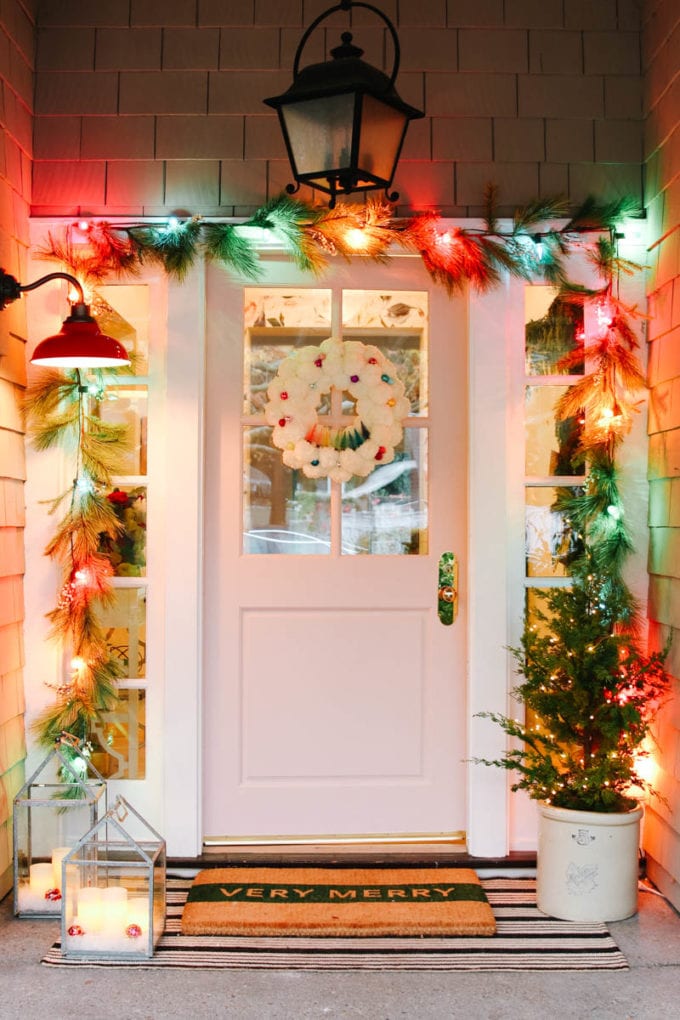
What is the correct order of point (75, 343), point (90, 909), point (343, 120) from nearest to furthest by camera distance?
point (343, 120), point (90, 909), point (75, 343)

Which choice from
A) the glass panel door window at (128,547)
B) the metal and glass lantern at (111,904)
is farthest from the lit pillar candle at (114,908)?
the glass panel door window at (128,547)

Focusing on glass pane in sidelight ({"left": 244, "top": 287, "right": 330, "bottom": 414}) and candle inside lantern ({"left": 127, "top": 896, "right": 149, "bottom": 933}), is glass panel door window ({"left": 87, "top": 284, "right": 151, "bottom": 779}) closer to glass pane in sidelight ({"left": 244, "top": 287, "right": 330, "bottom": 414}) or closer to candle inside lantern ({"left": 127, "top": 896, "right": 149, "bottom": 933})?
glass pane in sidelight ({"left": 244, "top": 287, "right": 330, "bottom": 414})

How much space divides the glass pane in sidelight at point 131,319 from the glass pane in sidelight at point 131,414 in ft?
0.28

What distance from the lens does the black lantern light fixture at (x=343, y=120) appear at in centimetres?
281

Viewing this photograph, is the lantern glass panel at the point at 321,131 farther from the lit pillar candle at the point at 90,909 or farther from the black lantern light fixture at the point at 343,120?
the lit pillar candle at the point at 90,909

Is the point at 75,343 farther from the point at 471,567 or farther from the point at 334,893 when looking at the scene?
the point at 334,893

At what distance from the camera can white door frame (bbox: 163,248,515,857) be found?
147 inches

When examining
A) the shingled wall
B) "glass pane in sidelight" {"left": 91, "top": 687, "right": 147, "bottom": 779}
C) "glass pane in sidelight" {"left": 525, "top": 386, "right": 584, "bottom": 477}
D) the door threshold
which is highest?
the shingled wall

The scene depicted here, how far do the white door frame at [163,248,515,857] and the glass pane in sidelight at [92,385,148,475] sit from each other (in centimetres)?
12

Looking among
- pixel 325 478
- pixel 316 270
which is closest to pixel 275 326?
pixel 316 270

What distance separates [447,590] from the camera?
3.84 metres

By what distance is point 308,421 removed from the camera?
3799 millimetres

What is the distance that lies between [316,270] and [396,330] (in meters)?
0.35

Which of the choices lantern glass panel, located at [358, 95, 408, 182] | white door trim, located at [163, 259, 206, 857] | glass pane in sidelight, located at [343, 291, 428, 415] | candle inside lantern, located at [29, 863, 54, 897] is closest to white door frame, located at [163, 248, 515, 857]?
white door trim, located at [163, 259, 206, 857]
